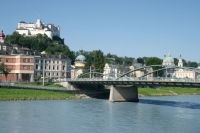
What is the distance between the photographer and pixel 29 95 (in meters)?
65.9

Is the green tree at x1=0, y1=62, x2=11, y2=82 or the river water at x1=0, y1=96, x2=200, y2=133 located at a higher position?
the green tree at x1=0, y1=62, x2=11, y2=82

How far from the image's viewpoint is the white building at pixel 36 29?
140500 millimetres

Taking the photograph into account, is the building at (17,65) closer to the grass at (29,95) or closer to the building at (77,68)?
the grass at (29,95)

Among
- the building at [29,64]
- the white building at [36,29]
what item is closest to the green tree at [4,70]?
the building at [29,64]

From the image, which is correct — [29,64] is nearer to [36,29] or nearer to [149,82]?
[149,82]

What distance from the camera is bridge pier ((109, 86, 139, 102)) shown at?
217ft

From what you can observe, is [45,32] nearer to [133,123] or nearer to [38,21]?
[38,21]

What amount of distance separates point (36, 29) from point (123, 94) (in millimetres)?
83113

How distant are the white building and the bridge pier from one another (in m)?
79.7

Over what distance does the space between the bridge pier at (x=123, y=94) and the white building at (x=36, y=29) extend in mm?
79683

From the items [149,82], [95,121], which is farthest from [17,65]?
[95,121]

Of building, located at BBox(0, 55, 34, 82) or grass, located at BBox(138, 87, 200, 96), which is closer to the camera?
building, located at BBox(0, 55, 34, 82)

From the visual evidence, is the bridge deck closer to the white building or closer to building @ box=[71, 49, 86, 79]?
building @ box=[71, 49, 86, 79]

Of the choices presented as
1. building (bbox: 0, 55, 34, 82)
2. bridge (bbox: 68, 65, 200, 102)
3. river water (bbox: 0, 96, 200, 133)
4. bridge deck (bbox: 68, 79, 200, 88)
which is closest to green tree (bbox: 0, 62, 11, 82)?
building (bbox: 0, 55, 34, 82)
